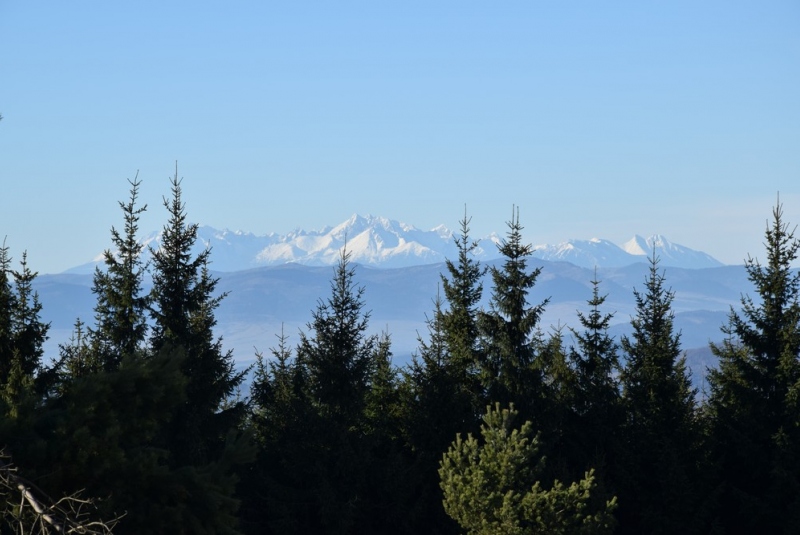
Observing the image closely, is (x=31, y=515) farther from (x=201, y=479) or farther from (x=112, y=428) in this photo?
(x=201, y=479)

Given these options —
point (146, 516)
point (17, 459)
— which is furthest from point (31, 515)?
point (146, 516)

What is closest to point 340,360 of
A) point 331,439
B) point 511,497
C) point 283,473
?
point 331,439

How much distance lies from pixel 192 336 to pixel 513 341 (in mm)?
10704

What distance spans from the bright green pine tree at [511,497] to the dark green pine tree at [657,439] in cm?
892

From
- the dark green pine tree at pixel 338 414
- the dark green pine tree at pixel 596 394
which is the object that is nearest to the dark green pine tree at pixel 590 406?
the dark green pine tree at pixel 596 394

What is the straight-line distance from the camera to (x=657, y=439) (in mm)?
30297

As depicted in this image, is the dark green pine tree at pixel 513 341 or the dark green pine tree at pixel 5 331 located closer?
the dark green pine tree at pixel 5 331

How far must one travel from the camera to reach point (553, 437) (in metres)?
28.9

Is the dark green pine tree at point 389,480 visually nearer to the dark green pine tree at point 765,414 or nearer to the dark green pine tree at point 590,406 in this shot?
the dark green pine tree at point 590,406

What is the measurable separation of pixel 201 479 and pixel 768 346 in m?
23.0

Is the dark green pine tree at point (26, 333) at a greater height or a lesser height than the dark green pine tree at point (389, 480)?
greater

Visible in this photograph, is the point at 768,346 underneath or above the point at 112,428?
above

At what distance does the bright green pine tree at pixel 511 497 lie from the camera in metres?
20.3

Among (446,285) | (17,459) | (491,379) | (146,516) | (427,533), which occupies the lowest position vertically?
(427,533)
